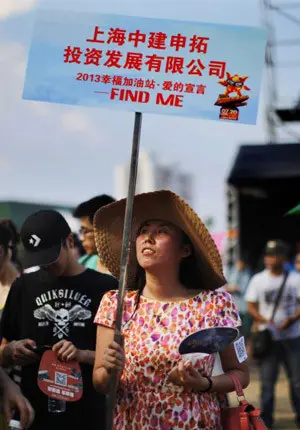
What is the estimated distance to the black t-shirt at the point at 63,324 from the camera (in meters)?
4.79

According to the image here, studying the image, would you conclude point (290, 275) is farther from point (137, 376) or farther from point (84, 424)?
point (137, 376)

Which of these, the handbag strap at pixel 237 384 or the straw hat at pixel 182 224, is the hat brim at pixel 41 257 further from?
the handbag strap at pixel 237 384

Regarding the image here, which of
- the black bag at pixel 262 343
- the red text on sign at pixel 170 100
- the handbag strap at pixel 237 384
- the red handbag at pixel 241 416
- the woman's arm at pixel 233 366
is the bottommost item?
the red handbag at pixel 241 416

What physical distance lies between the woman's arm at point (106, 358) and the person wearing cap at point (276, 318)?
5101 mm

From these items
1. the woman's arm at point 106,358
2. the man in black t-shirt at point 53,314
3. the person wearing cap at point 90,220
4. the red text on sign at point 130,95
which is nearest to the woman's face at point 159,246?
the woman's arm at point 106,358

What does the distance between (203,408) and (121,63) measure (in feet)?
4.92

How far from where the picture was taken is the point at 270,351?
367 inches

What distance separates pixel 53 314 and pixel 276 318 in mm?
4971

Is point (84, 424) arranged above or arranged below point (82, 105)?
below

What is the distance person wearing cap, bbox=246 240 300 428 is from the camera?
30.1 ft

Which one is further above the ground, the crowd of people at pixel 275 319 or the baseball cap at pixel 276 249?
the baseball cap at pixel 276 249

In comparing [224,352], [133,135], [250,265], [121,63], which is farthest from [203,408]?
[250,265]

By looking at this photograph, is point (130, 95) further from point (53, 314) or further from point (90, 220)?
point (90, 220)

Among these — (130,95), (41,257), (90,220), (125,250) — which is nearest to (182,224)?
(125,250)
